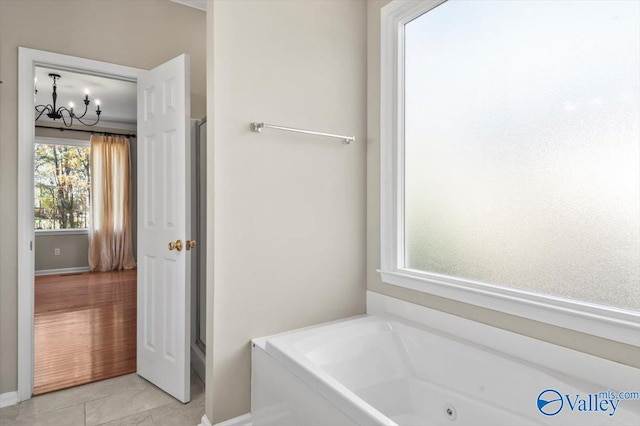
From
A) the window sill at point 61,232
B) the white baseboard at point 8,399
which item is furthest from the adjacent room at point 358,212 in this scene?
the window sill at point 61,232

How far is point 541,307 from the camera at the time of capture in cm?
150

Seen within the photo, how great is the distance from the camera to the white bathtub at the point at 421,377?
4.34ft

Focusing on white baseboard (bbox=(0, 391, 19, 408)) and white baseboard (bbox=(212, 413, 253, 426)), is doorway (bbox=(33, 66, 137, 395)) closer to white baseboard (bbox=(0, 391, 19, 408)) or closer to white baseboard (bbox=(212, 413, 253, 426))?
white baseboard (bbox=(0, 391, 19, 408))

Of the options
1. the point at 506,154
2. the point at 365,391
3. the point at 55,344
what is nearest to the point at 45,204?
the point at 55,344

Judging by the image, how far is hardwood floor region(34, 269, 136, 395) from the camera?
102 inches

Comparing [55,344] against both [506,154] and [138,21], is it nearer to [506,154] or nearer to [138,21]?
[138,21]

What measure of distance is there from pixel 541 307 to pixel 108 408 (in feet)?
7.42

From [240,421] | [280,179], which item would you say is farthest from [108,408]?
[280,179]

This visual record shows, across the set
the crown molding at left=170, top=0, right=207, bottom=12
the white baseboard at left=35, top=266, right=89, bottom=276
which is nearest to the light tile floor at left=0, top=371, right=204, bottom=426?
the crown molding at left=170, top=0, right=207, bottom=12

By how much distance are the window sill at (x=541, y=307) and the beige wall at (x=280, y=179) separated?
55 cm

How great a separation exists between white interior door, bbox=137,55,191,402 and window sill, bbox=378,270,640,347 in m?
1.33

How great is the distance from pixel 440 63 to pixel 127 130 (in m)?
6.22

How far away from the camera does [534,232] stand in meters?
1.60

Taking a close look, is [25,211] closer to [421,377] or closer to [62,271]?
[421,377]
